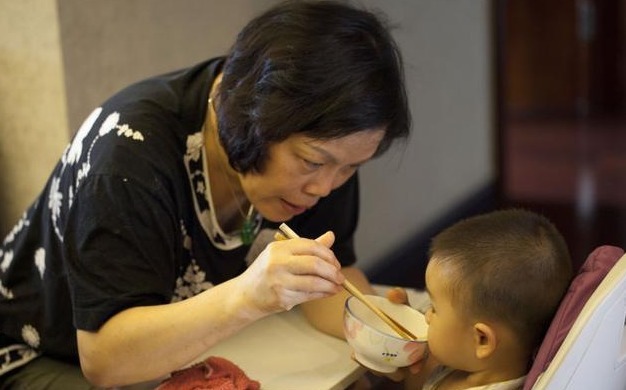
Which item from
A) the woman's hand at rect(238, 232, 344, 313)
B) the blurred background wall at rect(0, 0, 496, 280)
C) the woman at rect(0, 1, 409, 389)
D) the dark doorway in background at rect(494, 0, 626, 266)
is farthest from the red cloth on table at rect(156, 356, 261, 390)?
the dark doorway in background at rect(494, 0, 626, 266)

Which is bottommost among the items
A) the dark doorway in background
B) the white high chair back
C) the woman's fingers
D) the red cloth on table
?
the dark doorway in background

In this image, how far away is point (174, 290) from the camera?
1394 mm

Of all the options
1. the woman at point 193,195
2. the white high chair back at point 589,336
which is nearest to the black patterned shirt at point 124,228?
the woman at point 193,195

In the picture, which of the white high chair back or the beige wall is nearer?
the white high chair back

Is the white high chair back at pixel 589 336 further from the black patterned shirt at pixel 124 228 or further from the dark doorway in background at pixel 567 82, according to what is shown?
the dark doorway in background at pixel 567 82

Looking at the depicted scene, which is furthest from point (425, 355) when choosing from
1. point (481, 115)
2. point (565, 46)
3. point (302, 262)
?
point (565, 46)

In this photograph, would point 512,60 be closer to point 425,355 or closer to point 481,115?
point 481,115

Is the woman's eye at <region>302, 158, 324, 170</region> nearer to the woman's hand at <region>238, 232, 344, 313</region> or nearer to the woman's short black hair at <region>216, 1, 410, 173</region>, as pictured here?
the woman's short black hair at <region>216, 1, 410, 173</region>

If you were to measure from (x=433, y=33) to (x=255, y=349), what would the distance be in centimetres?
191

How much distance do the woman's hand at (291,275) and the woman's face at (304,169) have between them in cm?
18

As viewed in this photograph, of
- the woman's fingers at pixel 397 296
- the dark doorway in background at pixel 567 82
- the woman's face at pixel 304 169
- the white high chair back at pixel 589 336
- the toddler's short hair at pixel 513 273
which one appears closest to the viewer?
the white high chair back at pixel 589 336

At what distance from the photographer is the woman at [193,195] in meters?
1.16

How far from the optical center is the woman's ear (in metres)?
1.13

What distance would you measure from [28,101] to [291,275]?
0.97 metres
